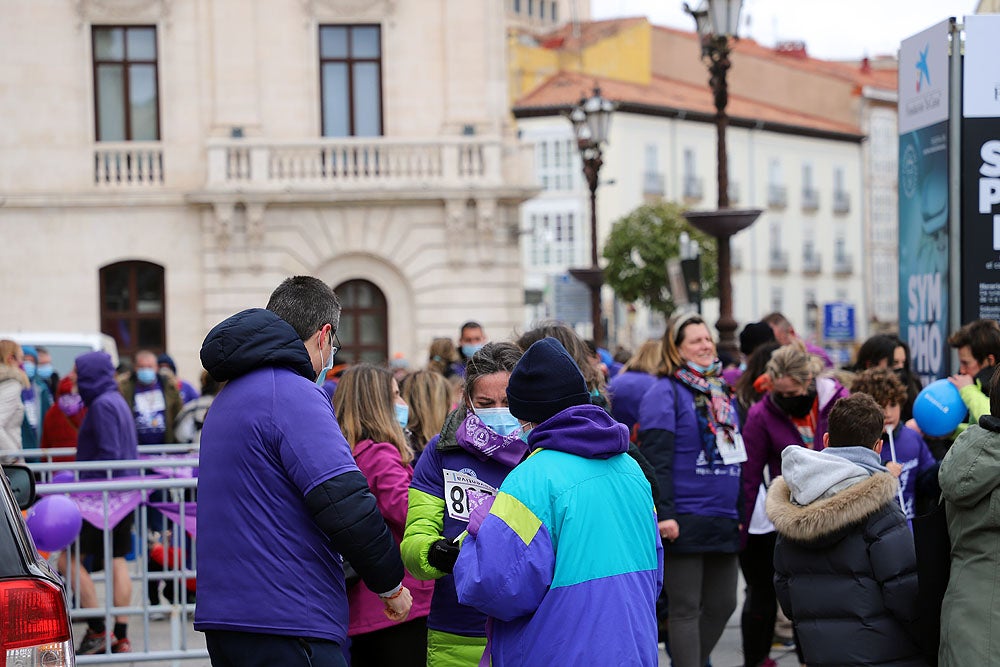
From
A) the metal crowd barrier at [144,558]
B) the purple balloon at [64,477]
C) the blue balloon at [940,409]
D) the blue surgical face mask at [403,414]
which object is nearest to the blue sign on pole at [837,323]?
the purple balloon at [64,477]

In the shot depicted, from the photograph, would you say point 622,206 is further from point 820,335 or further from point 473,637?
point 473,637

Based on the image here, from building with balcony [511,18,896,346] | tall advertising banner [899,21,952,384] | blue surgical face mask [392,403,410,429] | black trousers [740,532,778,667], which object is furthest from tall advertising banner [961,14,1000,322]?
building with balcony [511,18,896,346]

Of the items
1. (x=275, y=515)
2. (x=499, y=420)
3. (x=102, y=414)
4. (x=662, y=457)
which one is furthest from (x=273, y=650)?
(x=102, y=414)

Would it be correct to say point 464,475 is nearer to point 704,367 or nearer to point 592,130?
point 704,367

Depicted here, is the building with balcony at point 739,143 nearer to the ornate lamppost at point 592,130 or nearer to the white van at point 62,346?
the ornate lamppost at point 592,130

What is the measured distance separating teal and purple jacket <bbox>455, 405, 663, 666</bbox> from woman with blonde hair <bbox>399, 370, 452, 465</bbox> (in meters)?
2.38

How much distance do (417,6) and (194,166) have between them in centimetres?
533

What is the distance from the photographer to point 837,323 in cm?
5191

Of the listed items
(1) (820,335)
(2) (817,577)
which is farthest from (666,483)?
(1) (820,335)

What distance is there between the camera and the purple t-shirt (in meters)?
4.31

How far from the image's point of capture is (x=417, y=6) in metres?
27.3

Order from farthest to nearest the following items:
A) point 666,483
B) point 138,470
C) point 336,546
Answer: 1. point 138,470
2. point 666,483
3. point 336,546

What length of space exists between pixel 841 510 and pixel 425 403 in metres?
2.01

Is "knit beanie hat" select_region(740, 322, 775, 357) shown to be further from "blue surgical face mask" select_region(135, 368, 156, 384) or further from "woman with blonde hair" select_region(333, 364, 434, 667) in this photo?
"blue surgical face mask" select_region(135, 368, 156, 384)
